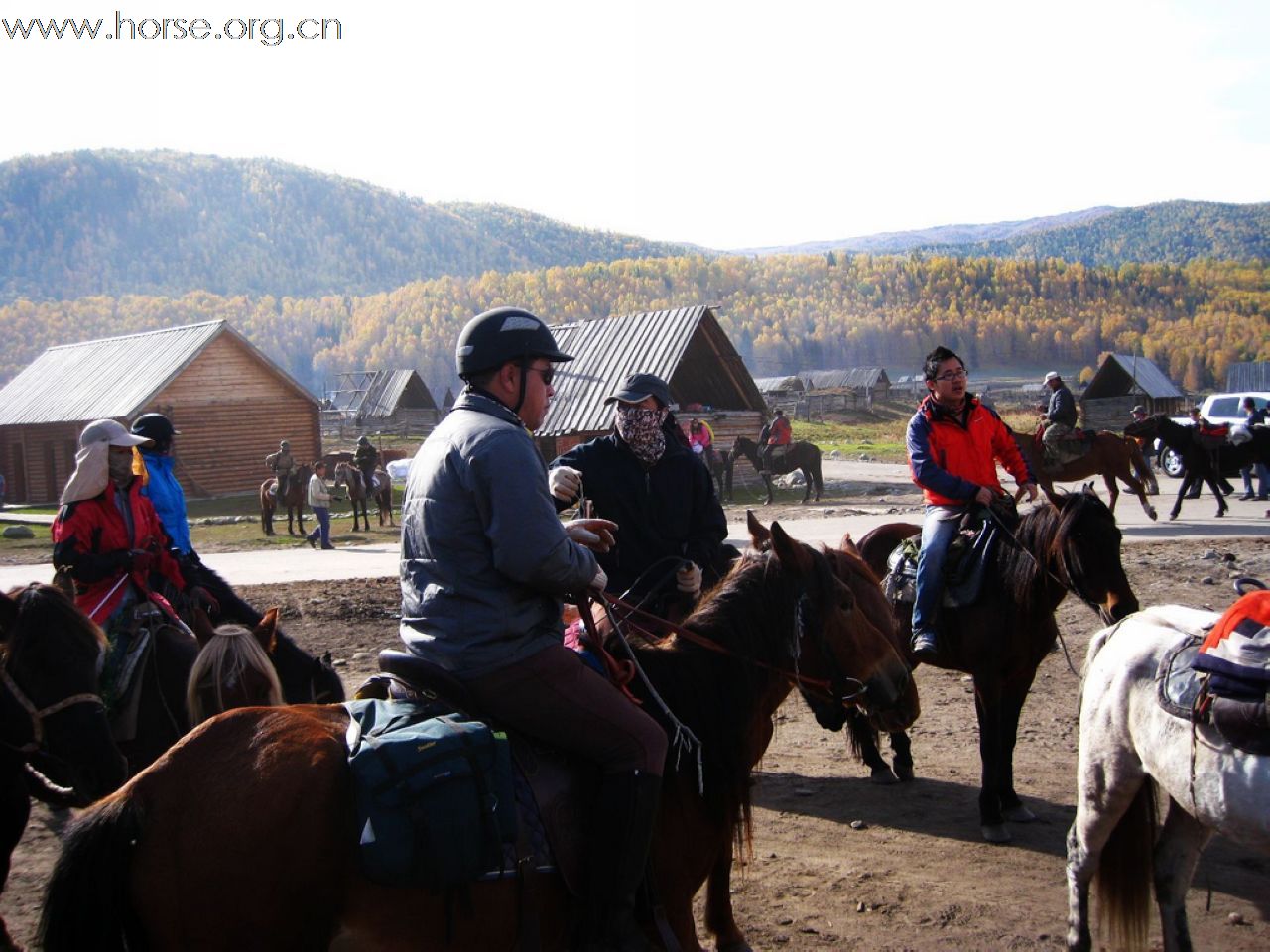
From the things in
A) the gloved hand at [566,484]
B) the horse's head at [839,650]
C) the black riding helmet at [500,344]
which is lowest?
the horse's head at [839,650]

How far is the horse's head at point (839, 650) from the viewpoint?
Answer: 369cm

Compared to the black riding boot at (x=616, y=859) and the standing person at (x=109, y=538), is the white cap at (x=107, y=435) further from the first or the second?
the black riding boot at (x=616, y=859)

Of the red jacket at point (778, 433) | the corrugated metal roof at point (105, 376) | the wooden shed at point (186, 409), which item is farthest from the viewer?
the wooden shed at point (186, 409)

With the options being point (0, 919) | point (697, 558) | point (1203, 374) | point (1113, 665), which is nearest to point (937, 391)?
point (697, 558)

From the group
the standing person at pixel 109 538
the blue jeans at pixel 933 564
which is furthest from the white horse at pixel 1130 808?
the standing person at pixel 109 538

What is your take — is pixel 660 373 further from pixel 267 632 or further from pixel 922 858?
pixel 922 858

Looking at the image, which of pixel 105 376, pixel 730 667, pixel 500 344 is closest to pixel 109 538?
pixel 500 344

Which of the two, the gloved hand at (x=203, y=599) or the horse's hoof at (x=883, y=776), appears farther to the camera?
the horse's hoof at (x=883, y=776)

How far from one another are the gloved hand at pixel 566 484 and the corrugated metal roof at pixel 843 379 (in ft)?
243

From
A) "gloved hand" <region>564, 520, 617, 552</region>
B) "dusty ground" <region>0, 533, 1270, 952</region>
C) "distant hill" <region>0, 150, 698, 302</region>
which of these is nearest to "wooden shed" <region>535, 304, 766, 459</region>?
"dusty ground" <region>0, 533, 1270, 952</region>

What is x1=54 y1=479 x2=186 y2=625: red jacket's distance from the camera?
18.7 feet

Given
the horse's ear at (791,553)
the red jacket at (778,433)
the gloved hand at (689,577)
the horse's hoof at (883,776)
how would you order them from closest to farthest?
1. the horse's ear at (791,553)
2. the gloved hand at (689,577)
3. the horse's hoof at (883,776)
4. the red jacket at (778,433)

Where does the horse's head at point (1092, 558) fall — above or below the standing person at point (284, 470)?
above

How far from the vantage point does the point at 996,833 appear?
5.45 metres
